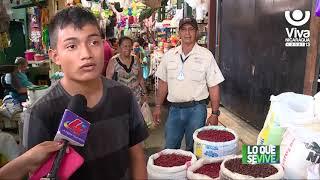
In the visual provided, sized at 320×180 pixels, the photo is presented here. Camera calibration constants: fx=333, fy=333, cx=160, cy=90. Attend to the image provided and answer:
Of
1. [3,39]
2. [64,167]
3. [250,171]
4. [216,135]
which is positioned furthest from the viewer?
[3,39]

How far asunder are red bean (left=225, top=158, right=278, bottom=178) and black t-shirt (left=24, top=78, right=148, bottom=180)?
559mm

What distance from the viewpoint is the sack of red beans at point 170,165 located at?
93.0 inches

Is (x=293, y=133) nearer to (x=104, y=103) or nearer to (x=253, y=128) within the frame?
(x=104, y=103)

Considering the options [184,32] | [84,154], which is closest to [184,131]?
[184,32]

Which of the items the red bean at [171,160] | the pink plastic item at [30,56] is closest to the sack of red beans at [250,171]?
the red bean at [171,160]

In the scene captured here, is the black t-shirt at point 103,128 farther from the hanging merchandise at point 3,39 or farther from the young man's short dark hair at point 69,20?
the hanging merchandise at point 3,39

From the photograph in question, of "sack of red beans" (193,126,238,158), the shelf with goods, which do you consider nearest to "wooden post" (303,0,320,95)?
"sack of red beans" (193,126,238,158)

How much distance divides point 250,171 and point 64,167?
3.63 ft

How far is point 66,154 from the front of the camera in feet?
4.21

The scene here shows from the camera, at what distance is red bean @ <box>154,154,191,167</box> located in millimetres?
2508

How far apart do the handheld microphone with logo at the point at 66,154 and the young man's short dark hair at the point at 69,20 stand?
19.5 inches

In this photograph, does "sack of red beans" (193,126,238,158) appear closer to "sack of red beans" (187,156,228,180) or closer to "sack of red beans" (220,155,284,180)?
"sack of red beans" (187,156,228,180)

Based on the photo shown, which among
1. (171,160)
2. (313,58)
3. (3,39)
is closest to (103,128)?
(171,160)

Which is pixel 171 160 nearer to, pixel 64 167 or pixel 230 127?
pixel 64 167
